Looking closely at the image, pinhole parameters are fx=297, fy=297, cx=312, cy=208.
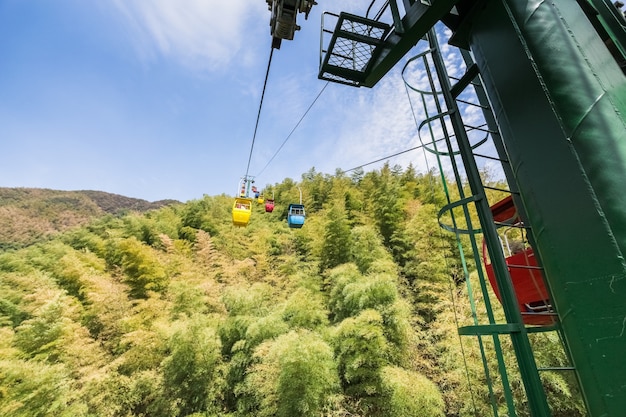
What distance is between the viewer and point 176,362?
793cm

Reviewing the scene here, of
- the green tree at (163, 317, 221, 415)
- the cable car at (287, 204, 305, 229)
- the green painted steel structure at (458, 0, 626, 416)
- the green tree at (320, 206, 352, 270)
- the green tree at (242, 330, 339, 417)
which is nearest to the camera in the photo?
the green painted steel structure at (458, 0, 626, 416)

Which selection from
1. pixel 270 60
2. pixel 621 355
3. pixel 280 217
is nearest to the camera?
pixel 621 355

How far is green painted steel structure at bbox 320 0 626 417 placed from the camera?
799 millimetres

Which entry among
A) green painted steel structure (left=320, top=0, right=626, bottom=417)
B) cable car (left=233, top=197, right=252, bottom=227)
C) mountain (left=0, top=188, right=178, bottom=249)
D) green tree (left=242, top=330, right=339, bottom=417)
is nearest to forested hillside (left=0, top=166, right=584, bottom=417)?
green tree (left=242, top=330, right=339, bottom=417)

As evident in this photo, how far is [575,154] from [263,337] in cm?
827

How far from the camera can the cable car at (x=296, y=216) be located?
734 cm

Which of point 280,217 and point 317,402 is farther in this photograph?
point 280,217

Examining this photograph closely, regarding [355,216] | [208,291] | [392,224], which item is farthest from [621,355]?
[355,216]

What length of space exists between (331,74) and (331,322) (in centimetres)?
835

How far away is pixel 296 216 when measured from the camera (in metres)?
7.41

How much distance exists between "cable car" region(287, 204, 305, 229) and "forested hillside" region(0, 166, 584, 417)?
242 centimetres

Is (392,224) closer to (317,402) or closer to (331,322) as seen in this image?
(331,322)

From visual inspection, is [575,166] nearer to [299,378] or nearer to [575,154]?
[575,154]

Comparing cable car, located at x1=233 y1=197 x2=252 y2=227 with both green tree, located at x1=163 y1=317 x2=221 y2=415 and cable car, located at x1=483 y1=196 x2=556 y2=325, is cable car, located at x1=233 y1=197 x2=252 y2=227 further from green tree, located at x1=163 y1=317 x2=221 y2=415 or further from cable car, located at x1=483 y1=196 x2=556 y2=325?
cable car, located at x1=483 y1=196 x2=556 y2=325
